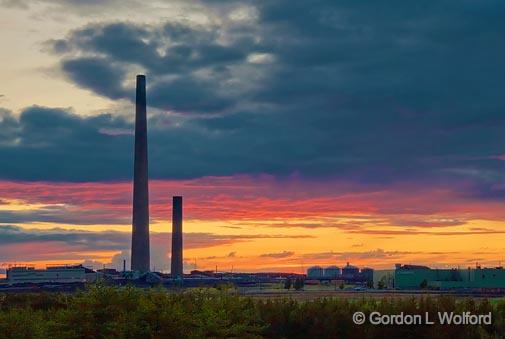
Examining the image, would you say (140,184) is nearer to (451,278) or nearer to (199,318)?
(451,278)

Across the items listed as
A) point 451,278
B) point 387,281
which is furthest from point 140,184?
point 451,278

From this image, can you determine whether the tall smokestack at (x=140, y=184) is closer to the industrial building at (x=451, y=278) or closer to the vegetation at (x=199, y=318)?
the industrial building at (x=451, y=278)

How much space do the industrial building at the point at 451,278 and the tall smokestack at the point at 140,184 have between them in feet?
208

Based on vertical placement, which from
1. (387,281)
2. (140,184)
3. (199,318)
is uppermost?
(140,184)

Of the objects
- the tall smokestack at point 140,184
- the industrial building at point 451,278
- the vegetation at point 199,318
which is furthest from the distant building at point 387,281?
the vegetation at point 199,318

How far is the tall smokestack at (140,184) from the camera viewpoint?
184 m

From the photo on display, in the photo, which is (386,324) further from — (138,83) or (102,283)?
(138,83)

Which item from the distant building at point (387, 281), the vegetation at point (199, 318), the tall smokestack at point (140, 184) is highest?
the tall smokestack at point (140, 184)

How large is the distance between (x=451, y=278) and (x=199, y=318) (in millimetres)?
158197

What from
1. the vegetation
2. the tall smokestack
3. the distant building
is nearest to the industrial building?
the distant building

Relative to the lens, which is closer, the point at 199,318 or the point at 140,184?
the point at 199,318

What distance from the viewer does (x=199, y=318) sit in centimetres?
3438

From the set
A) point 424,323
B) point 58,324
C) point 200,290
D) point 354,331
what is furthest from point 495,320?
point 58,324

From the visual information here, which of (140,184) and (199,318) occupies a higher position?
(140,184)
